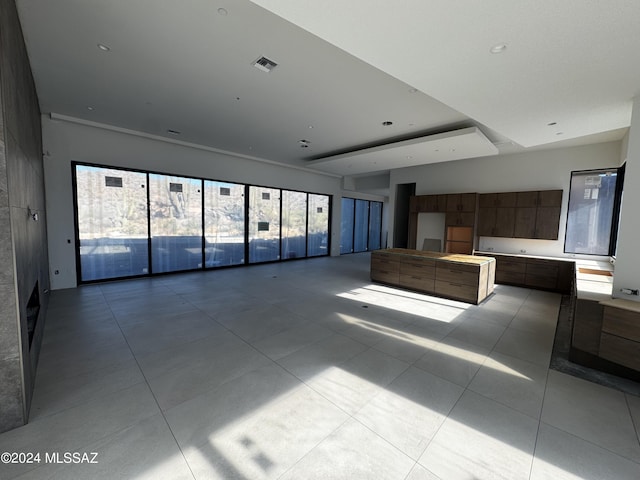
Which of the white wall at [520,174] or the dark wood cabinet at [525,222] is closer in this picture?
the white wall at [520,174]

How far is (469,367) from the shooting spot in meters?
2.78

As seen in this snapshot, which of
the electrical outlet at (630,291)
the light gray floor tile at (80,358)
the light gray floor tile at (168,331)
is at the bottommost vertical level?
the light gray floor tile at (80,358)

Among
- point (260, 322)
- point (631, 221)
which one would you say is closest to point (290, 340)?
point (260, 322)

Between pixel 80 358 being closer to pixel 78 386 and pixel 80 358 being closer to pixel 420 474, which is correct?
pixel 78 386

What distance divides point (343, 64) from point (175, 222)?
19.2ft

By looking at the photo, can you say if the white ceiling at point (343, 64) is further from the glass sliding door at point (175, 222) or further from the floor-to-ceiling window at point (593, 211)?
the glass sliding door at point (175, 222)

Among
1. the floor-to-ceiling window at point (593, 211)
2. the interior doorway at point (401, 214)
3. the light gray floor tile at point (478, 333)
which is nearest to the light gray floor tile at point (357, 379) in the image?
the light gray floor tile at point (478, 333)

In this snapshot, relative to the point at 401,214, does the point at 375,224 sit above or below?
below

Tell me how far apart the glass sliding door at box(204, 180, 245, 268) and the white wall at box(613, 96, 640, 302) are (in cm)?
809

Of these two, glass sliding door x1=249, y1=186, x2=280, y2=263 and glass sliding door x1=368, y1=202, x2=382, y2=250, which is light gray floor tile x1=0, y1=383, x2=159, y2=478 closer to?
glass sliding door x1=249, y1=186, x2=280, y2=263

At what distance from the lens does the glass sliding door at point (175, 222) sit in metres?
6.54

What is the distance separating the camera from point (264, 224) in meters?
8.90

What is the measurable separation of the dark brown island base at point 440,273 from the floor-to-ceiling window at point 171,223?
14.3 feet

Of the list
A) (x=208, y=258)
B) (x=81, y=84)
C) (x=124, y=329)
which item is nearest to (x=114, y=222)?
(x=208, y=258)
